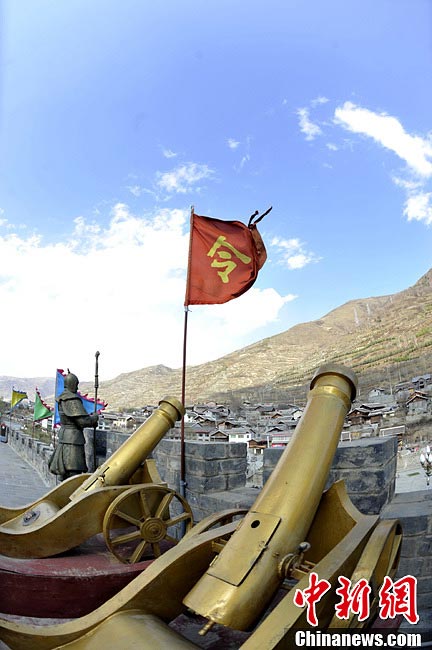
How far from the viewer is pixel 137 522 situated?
3164 millimetres

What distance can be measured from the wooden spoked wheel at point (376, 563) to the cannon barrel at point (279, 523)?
0.74 feet

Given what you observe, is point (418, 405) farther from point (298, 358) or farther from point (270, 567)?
point (298, 358)

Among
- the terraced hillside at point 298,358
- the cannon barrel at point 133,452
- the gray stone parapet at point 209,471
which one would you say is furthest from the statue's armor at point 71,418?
the terraced hillside at point 298,358

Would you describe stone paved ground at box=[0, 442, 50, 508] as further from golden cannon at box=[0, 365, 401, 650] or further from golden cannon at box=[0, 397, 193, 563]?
golden cannon at box=[0, 365, 401, 650]

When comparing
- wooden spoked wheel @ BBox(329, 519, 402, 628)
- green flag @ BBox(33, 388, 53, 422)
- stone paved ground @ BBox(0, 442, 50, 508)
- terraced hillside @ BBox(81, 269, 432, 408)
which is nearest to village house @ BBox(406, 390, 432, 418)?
green flag @ BBox(33, 388, 53, 422)

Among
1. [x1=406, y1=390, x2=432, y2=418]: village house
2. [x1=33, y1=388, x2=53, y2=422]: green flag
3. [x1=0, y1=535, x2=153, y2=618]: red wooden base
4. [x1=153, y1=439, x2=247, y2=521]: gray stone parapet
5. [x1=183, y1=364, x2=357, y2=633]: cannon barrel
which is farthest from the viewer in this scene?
[x1=406, y1=390, x2=432, y2=418]: village house

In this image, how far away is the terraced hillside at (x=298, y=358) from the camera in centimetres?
7356

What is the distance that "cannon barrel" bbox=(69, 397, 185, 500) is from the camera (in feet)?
11.3

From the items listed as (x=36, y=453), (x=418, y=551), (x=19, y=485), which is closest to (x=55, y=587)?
(x=418, y=551)

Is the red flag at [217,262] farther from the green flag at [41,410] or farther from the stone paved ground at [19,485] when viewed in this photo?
the green flag at [41,410]

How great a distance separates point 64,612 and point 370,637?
66.8 inches

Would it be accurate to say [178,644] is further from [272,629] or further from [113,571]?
[113,571]

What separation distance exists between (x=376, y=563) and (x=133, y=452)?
2184mm

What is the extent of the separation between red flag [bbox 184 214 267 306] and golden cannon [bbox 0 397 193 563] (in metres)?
1.33
